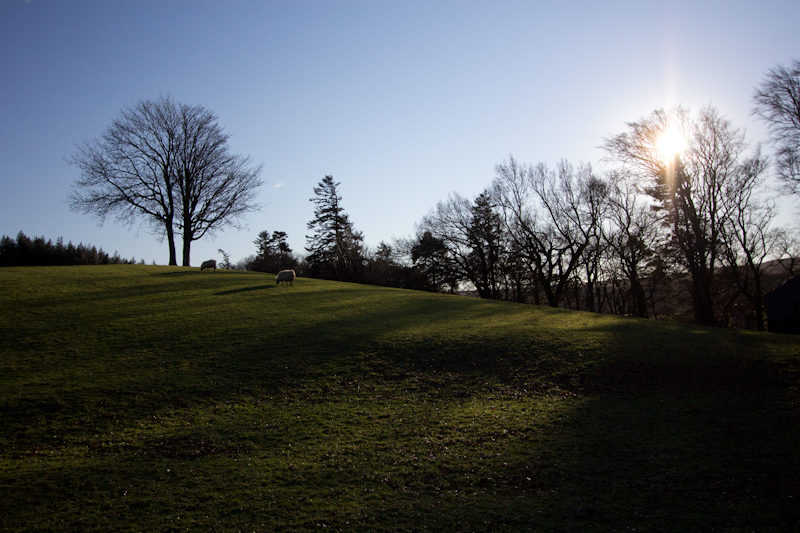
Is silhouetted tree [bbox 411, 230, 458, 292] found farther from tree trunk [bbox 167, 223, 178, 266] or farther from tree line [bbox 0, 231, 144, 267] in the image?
tree line [bbox 0, 231, 144, 267]

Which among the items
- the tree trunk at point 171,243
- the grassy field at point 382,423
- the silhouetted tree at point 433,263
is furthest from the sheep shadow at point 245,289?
the silhouetted tree at point 433,263

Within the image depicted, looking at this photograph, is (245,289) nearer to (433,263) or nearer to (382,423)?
(382,423)

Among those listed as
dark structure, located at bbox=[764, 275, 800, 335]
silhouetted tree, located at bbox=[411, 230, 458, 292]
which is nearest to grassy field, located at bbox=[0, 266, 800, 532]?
dark structure, located at bbox=[764, 275, 800, 335]

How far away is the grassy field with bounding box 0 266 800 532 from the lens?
25.1 ft

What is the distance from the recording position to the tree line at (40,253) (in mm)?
37125

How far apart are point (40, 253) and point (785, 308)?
57.1 metres

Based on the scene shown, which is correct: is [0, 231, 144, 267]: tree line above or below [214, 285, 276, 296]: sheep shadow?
above

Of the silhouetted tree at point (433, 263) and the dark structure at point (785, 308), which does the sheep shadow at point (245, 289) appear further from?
the dark structure at point (785, 308)

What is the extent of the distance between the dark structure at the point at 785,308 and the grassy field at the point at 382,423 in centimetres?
789

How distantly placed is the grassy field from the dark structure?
7886 mm

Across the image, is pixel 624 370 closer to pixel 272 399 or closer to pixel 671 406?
pixel 671 406

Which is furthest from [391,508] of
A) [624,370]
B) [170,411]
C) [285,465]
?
[624,370]

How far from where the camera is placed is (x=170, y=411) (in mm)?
11984

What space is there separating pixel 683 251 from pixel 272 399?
117ft
